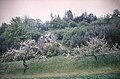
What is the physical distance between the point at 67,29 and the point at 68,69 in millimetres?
708

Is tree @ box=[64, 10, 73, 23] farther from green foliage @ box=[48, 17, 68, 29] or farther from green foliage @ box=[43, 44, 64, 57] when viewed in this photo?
green foliage @ box=[43, 44, 64, 57]

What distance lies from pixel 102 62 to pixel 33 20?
4.65 feet

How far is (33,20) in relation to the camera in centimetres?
452

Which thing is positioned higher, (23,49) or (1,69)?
(23,49)

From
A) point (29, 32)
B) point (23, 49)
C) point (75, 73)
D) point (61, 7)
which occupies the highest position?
point (61, 7)

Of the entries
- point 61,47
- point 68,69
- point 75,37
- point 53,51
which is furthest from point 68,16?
point 68,69

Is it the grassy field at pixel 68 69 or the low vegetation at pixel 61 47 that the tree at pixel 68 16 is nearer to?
the low vegetation at pixel 61 47

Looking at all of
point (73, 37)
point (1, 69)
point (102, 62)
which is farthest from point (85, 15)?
point (1, 69)

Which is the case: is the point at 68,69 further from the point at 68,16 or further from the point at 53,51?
the point at 68,16

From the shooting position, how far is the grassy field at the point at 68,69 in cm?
430

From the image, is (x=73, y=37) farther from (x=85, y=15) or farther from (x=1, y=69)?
(x=1, y=69)

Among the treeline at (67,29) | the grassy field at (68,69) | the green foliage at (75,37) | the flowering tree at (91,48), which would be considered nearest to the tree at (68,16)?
the treeline at (67,29)

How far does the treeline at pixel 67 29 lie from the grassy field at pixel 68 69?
0.95ft

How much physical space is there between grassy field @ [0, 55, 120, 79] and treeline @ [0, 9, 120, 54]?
0.29 meters
